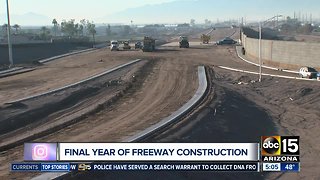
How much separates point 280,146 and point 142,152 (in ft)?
15.1

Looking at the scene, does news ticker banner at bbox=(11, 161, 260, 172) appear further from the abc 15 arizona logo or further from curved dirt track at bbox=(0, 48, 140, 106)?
curved dirt track at bbox=(0, 48, 140, 106)

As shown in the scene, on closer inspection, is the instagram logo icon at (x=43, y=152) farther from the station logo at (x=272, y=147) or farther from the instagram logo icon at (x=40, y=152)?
the station logo at (x=272, y=147)

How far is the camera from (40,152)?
14.2 m

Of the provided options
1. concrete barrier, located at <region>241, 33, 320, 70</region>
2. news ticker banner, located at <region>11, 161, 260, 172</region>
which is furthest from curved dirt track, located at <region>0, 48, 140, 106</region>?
concrete barrier, located at <region>241, 33, 320, 70</region>

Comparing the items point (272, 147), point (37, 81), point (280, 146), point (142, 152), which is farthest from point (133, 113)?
point (37, 81)

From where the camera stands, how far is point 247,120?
27.3 meters

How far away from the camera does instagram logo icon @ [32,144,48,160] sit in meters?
14.1

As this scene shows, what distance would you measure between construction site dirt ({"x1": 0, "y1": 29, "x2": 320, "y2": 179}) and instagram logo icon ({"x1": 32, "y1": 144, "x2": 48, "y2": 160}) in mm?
871

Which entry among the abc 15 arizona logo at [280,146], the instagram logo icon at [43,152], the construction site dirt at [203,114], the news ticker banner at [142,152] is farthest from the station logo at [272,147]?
the instagram logo icon at [43,152]

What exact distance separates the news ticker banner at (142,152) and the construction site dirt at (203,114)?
1.00m

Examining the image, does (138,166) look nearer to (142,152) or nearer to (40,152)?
(142,152)

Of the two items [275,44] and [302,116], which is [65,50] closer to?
[275,44]

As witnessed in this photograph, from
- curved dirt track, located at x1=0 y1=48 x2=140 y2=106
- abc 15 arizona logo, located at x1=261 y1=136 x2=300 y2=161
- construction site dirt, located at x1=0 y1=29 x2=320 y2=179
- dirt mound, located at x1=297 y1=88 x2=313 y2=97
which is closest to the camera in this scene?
abc 15 arizona logo, located at x1=261 y1=136 x2=300 y2=161

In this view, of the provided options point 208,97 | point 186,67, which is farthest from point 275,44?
point 208,97
